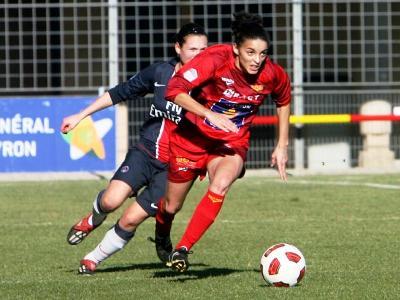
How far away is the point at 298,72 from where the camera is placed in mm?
21328

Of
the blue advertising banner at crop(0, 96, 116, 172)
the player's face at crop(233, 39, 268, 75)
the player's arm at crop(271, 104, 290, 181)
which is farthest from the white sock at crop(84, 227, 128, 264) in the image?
the blue advertising banner at crop(0, 96, 116, 172)

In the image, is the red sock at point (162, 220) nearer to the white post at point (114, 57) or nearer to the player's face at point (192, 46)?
the player's face at point (192, 46)

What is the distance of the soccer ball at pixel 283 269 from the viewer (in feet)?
28.0

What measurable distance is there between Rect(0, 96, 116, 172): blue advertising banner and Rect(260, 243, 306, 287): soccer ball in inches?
455

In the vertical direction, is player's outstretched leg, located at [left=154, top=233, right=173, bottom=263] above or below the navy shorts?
below

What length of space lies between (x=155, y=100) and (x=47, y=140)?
1046 centimetres

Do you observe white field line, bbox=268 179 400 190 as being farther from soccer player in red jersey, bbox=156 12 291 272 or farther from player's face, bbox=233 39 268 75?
player's face, bbox=233 39 268 75

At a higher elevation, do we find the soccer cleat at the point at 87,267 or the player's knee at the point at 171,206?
the player's knee at the point at 171,206

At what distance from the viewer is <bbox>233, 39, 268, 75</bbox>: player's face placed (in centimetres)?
860

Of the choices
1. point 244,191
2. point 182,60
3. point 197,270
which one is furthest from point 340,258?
point 244,191

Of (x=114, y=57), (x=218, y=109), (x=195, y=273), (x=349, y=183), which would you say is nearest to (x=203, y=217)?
(x=218, y=109)

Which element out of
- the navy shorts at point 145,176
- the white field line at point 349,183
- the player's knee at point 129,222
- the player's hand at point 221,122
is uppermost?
the player's hand at point 221,122

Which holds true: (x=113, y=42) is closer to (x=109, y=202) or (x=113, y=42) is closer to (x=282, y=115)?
(x=109, y=202)

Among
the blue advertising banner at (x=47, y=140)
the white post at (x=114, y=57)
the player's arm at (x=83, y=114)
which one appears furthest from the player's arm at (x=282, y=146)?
the white post at (x=114, y=57)
